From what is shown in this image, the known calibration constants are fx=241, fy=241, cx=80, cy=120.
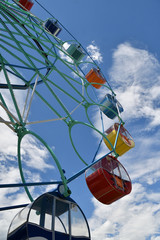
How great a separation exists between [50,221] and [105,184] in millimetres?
3576

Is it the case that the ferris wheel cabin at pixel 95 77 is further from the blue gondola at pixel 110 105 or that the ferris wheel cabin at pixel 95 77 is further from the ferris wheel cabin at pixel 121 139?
the ferris wheel cabin at pixel 121 139

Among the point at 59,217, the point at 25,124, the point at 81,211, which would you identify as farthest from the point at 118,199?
the point at 25,124

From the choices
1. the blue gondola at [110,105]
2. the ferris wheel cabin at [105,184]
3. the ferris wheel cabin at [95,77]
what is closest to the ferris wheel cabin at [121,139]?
the blue gondola at [110,105]

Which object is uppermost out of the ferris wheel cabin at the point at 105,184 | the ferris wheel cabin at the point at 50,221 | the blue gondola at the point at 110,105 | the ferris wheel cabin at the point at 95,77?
the ferris wheel cabin at the point at 95,77

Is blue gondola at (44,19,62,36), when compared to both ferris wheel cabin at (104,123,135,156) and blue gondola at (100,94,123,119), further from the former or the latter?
ferris wheel cabin at (104,123,135,156)

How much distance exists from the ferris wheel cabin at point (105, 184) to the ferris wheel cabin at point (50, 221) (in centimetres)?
260

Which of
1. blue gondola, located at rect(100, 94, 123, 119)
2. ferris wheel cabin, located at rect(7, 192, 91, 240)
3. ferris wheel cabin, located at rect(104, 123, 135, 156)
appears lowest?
ferris wheel cabin, located at rect(7, 192, 91, 240)

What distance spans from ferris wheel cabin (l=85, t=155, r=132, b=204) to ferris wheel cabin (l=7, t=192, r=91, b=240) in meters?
2.60

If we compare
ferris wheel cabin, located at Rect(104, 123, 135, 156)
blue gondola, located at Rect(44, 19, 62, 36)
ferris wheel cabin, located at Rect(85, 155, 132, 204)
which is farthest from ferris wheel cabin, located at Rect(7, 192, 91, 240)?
blue gondola, located at Rect(44, 19, 62, 36)

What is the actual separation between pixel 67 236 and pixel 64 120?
4898 millimetres

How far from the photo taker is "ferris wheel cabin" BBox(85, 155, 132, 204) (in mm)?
8938

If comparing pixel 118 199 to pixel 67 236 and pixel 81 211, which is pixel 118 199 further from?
pixel 67 236

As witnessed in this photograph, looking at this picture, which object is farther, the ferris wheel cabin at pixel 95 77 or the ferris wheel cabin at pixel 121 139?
the ferris wheel cabin at pixel 95 77

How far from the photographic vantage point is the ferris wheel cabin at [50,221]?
5258mm
